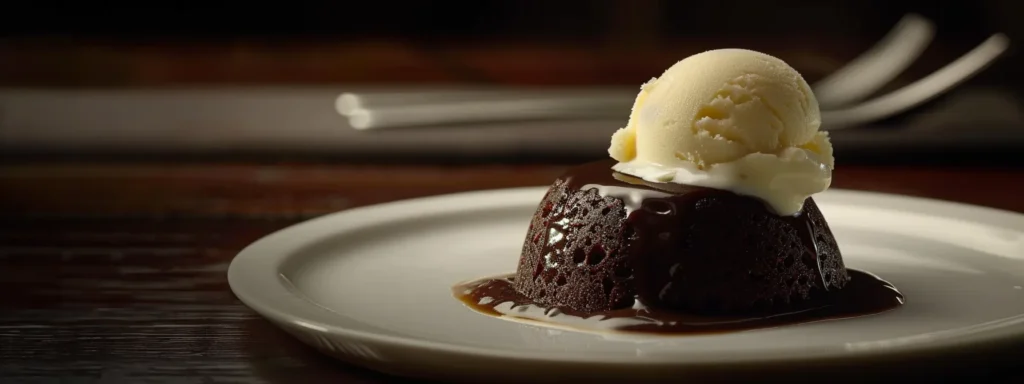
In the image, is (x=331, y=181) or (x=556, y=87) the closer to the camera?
(x=331, y=181)

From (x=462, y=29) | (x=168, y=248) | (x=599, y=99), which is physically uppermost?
(x=462, y=29)

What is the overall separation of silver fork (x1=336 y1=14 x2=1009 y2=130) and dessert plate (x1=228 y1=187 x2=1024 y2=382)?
158cm

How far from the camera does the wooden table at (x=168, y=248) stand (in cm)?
97

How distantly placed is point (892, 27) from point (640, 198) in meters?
3.38

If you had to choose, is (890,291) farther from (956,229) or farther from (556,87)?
(556,87)

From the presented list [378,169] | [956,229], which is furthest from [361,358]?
[378,169]

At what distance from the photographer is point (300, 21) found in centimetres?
430

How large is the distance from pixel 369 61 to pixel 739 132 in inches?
131

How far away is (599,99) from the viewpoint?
3762mm

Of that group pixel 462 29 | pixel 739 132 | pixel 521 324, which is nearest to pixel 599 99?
pixel 462 29

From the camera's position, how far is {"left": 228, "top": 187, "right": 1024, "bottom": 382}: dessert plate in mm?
803

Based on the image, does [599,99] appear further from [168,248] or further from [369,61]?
[168,248]

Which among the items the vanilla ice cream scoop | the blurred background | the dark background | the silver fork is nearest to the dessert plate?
the vanilla ice cream scoop

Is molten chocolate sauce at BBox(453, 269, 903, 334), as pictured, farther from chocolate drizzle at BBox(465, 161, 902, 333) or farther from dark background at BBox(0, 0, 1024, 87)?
dark background at BBox(0, 0, 1024, 87)
